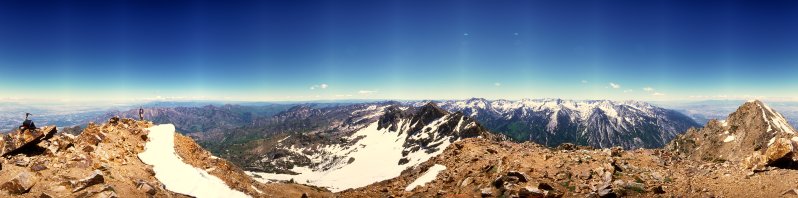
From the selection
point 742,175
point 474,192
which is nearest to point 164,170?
point 474,192

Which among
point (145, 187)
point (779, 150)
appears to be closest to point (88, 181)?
point (145, 187)

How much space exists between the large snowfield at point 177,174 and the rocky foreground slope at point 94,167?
1.47 feet

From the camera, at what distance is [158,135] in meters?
38.2

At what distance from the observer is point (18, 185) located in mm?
20875

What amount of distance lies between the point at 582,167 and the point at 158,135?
129ft

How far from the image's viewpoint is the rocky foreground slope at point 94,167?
71.5 ft

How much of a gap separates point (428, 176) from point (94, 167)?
25.8m

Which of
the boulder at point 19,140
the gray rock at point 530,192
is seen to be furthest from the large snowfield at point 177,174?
the gray rock at point 530,192

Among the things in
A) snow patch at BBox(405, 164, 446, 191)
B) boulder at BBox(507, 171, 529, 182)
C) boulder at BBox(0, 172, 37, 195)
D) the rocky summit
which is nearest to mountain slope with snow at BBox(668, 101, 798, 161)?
the rocky summit

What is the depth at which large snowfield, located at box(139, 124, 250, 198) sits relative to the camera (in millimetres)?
29462

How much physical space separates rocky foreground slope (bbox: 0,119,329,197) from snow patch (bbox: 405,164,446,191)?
1401 cm

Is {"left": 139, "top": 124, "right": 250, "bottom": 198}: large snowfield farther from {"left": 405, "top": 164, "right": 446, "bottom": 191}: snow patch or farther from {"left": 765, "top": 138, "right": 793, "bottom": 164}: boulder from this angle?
{"left": 765, "top": 138, "right": 793, "bottom": 164}: boulder

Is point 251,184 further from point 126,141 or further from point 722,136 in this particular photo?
point 722,136

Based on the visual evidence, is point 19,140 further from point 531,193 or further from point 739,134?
point 739,134
